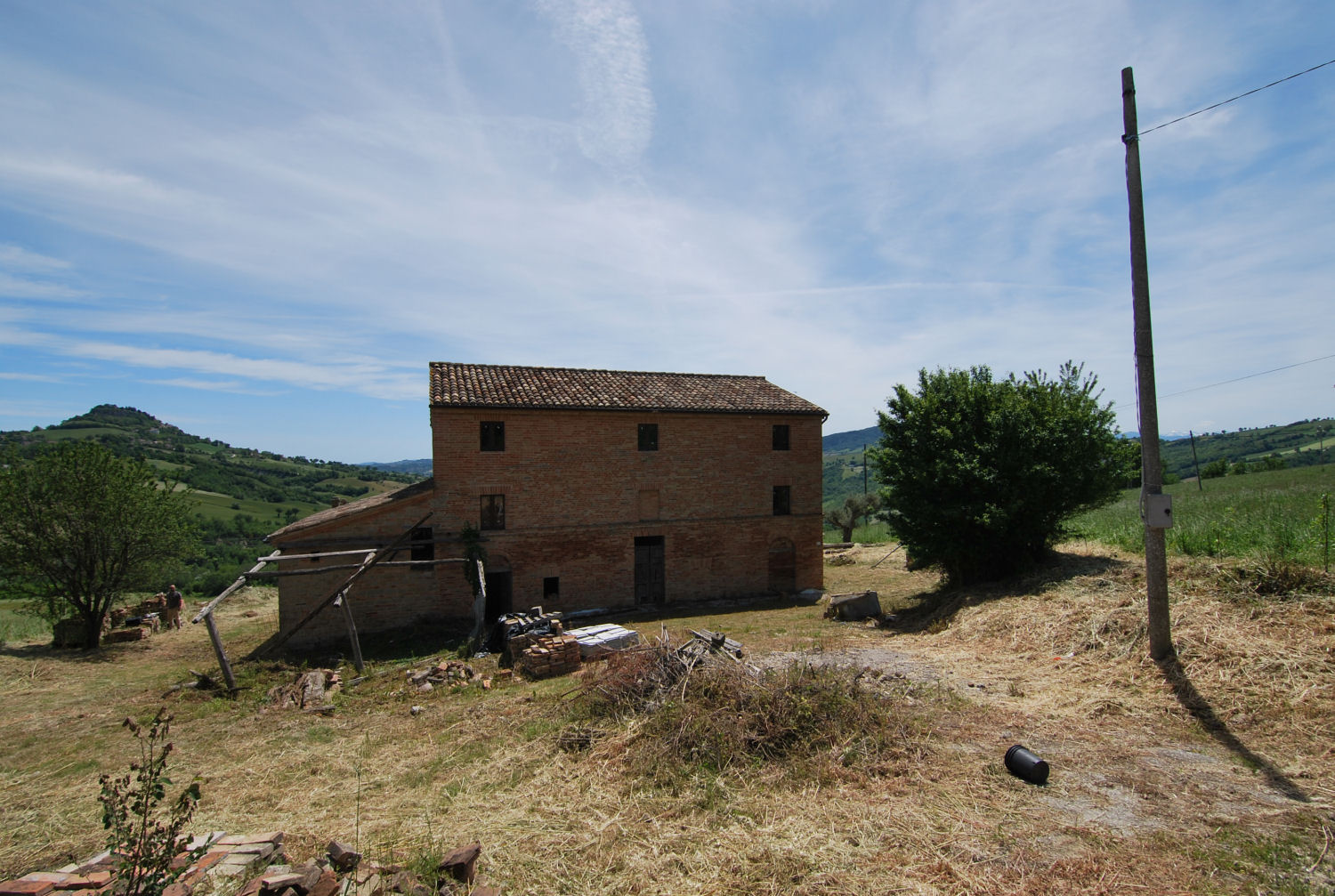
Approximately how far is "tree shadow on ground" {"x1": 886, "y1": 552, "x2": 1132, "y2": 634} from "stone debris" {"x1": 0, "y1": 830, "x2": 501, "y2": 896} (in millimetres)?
12048

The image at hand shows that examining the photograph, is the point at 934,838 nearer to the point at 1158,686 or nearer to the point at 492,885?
the point at 492,885

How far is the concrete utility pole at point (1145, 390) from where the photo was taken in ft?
28.9

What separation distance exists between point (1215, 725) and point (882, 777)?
4.39m

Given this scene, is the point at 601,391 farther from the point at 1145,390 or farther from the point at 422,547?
the point at 1145,390

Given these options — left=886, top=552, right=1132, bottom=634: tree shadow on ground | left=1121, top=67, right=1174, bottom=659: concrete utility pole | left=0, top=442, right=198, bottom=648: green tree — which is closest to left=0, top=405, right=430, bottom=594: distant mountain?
left=0, top=442, right=198, bottom=648: green tree

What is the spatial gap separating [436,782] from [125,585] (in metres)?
17.5

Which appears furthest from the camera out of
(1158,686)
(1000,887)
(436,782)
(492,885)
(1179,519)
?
(1179,519)

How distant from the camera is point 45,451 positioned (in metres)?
18.0

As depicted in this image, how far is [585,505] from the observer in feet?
67.0

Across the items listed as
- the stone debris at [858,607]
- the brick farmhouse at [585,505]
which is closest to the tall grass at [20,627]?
the brick farmhouse at [585,505]

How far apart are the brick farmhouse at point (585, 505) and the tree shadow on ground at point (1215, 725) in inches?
569

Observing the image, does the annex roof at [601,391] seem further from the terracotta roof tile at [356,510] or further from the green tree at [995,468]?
the green tree at [995,468]

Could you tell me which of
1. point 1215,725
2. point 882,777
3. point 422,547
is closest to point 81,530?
point 422,547

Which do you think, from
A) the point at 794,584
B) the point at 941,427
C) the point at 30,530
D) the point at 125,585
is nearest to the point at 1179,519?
the point at 941,427
